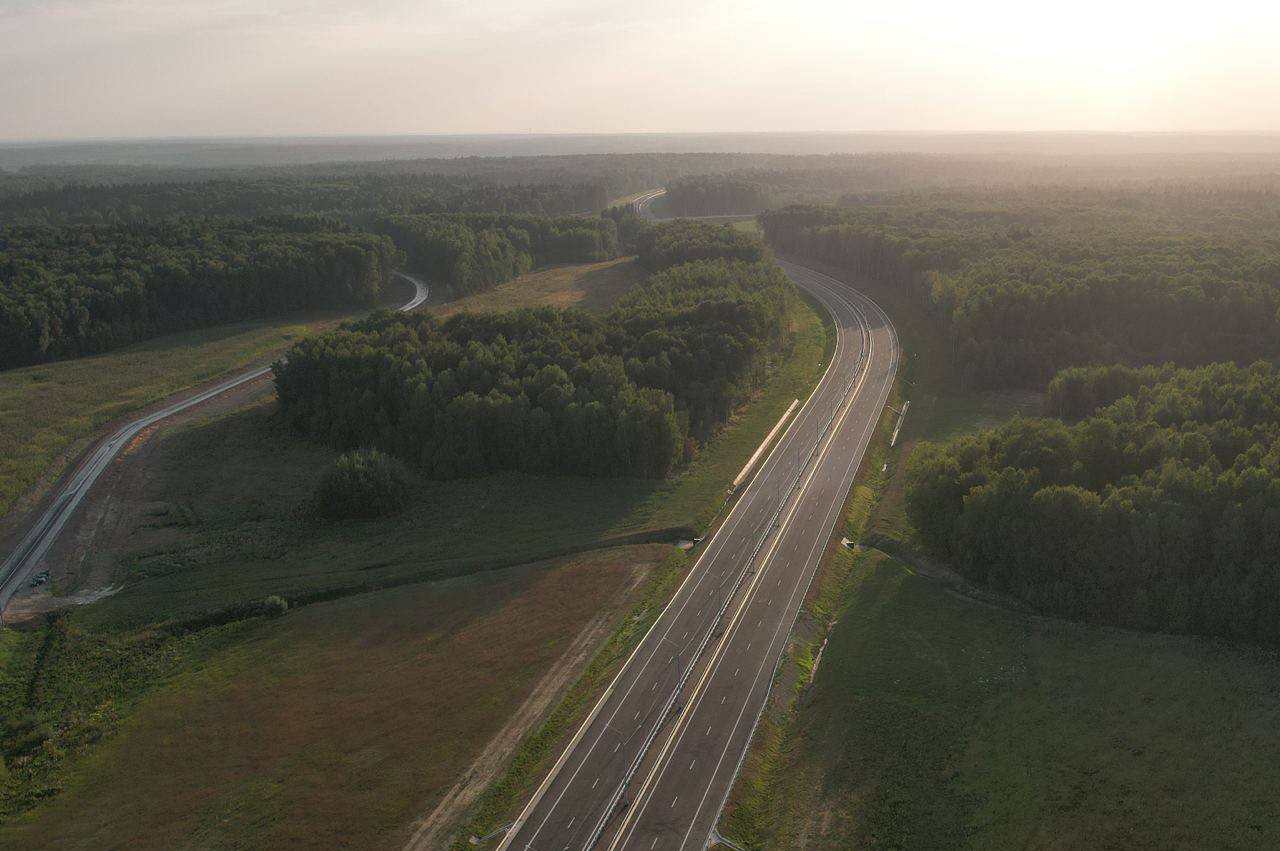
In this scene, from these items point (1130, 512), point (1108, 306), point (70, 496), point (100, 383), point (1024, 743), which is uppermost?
point (1108, 306)

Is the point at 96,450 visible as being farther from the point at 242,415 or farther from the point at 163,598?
the point at 163,598

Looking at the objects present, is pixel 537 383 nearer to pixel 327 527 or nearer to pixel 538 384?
pixel 538 384

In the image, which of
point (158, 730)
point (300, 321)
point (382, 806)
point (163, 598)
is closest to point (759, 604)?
point (382, 806)

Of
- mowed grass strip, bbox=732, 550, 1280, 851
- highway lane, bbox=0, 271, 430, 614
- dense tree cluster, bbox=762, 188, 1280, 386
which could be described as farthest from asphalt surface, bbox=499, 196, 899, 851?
highway lane, bbox=0, 271, 430, 614

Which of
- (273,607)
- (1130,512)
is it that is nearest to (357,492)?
(273,607)

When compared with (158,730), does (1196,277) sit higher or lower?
higher

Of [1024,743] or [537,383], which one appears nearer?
[1024,743]

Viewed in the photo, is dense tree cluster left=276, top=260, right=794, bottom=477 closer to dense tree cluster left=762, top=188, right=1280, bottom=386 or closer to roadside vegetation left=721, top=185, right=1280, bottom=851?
roadside vegetation left=721, top=185, right=1280, bottom=851
